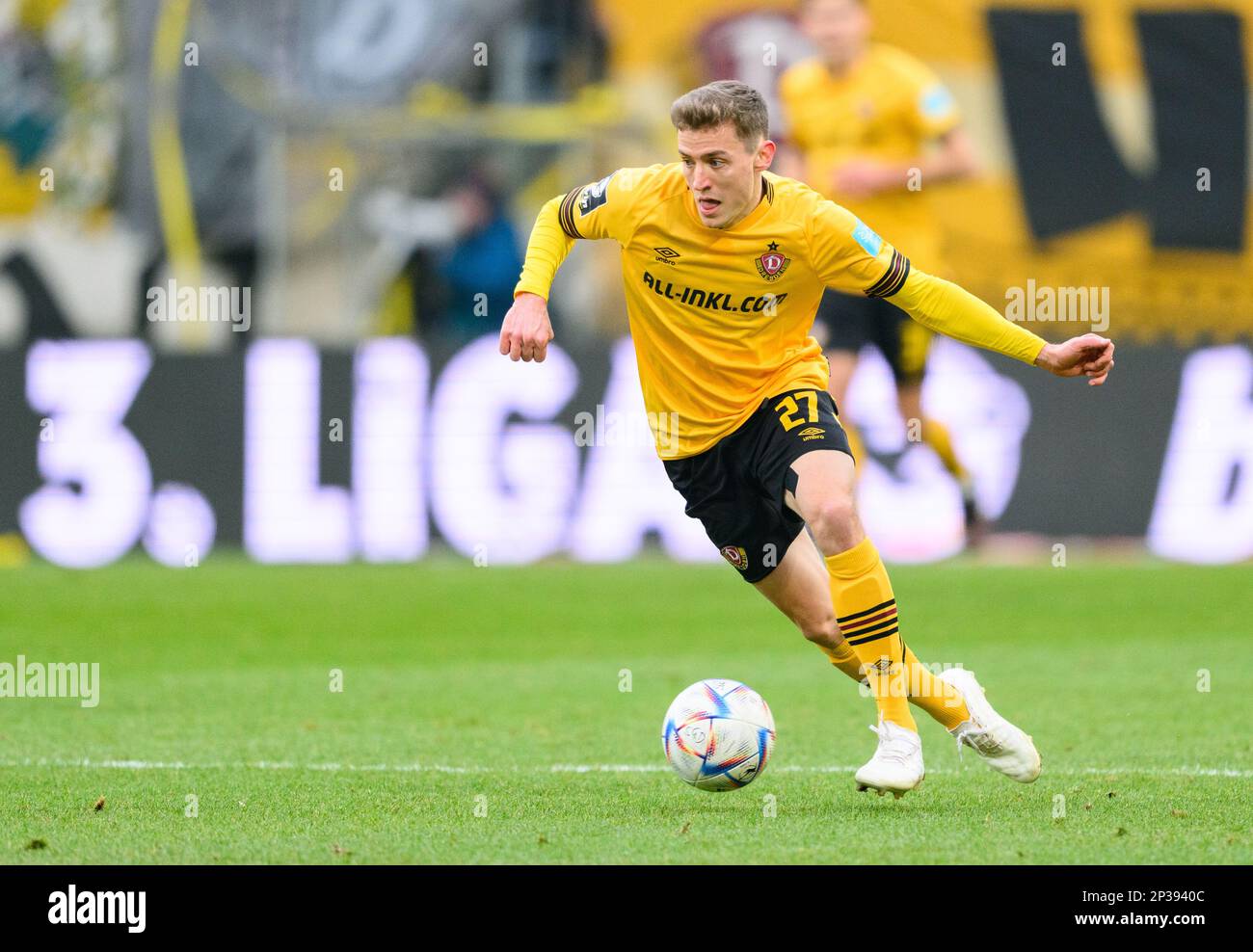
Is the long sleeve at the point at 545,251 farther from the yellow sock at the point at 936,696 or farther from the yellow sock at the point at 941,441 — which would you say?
the yellow sock at the point at 941,441

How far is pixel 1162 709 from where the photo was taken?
27.0 ft

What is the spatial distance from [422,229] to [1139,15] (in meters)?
6.93

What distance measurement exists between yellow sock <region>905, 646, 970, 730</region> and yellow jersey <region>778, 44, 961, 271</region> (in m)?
5.37

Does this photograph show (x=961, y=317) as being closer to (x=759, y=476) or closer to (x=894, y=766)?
(x=759, y=476)

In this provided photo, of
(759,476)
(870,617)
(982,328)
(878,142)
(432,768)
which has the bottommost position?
(432,768)

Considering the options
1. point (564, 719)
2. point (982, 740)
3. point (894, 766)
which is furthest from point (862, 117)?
point (894, 766)

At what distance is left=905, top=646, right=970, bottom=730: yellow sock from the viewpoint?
20.1 ft

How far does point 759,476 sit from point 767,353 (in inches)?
16.8

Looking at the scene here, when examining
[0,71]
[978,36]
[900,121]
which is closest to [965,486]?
[900,121]

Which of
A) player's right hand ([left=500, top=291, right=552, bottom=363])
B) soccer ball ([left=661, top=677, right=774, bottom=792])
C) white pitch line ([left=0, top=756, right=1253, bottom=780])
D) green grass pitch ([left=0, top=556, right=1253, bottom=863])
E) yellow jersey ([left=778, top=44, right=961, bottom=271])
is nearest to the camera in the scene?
green grass pitch ([left=0, top=556, right=1253, bottom=863])

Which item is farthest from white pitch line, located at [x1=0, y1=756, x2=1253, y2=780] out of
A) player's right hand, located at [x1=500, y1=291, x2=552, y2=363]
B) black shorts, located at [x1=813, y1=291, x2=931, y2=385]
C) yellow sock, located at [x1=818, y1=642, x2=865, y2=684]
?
black shorts, located at [x1=813, y1=291, x2=931, y2=385]

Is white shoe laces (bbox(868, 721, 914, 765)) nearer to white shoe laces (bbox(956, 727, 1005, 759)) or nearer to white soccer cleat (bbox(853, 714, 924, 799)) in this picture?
white soccer cleat (bbox(853, 714, 924, 799))

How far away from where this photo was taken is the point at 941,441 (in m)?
12.0

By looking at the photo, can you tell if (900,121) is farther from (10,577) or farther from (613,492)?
(10,577)
